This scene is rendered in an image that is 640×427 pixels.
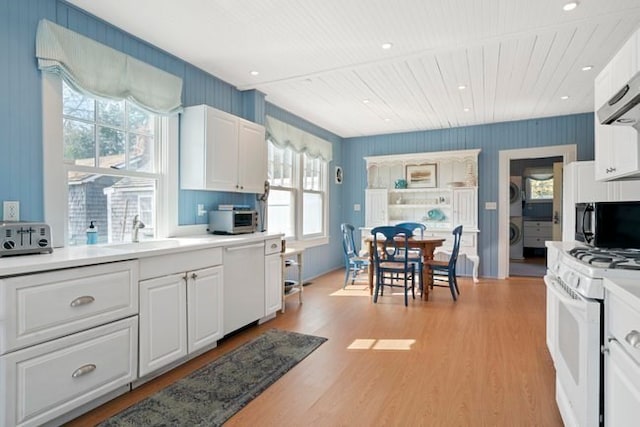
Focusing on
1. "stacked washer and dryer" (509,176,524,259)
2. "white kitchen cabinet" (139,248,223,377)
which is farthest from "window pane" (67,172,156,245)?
"stacked washer and dryer" (509,176,524,259)

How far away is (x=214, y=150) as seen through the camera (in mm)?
3404

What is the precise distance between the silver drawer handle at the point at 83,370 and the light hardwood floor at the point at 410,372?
267 mm

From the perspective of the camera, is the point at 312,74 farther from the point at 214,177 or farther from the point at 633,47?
the point at 633,47

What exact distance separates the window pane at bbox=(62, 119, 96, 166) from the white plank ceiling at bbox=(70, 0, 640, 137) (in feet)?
2.71

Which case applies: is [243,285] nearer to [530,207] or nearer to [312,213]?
[312,213]

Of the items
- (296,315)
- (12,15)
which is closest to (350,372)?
(296,315)

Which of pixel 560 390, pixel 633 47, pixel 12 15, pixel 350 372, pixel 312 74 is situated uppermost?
pixel 312 74

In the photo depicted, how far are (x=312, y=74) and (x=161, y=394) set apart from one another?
3168 mm

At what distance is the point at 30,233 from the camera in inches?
79.4

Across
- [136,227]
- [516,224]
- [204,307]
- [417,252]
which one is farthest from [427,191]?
[136,227]

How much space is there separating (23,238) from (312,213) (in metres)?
4.42

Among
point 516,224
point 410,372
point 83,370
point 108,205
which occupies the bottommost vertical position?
point 410,372

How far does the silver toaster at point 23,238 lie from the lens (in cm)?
190

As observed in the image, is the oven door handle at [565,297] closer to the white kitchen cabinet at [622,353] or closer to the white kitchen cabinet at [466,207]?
the white kitchen cabinet at [622,353]
